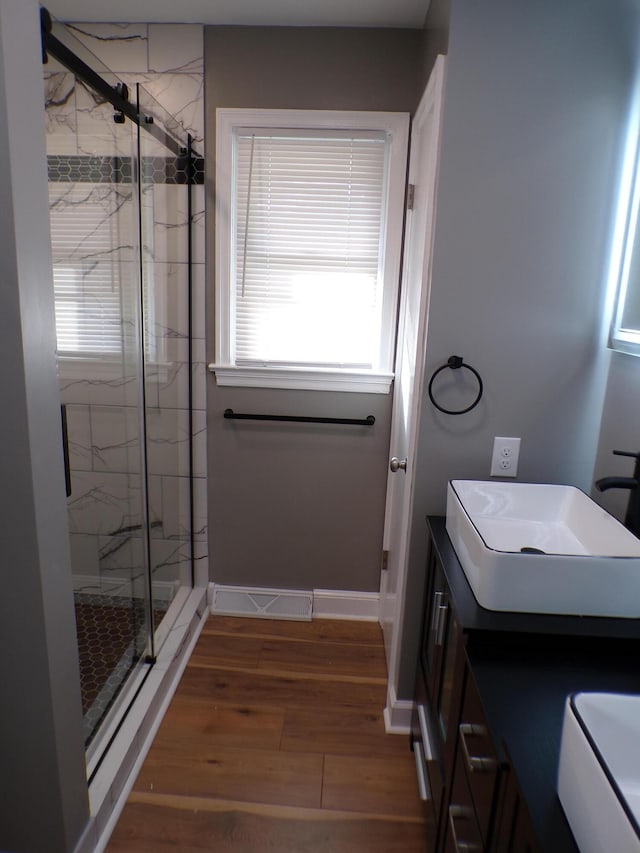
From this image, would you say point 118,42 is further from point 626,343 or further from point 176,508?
point 626,343

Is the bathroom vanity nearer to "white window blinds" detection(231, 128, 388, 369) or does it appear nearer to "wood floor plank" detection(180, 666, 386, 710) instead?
"wood floor plank" detection(180, 666, 386, 710)

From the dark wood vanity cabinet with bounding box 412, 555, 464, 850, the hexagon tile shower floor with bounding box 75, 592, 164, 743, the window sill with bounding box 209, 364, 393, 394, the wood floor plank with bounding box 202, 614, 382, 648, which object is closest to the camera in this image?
the dark wood vanity cabinet with bounding box 412, 555, 464, 850

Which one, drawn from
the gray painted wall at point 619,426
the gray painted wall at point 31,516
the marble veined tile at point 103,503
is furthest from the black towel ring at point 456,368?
the marble veined tile at point 103,503

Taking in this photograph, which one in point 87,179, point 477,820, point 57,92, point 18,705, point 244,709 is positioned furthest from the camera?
point 244,709

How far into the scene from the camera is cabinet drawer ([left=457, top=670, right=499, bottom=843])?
949mm

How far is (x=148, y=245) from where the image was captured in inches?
82.7

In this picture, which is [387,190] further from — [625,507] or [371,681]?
[371,681]

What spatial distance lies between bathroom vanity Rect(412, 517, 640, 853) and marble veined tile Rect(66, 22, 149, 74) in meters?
2.28

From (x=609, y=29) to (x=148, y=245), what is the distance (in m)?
1.63

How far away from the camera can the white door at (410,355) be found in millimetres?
1704

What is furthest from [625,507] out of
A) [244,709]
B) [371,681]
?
[244,709]

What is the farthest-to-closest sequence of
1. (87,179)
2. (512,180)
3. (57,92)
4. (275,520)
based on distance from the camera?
(275,520), (87,179), (512,180), (57,92)

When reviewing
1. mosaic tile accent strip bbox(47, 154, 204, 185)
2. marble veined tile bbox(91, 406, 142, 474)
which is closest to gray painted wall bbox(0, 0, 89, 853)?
mosaic tile accent strip bbox(47, 154, 204, 185)

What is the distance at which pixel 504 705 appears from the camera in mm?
979
